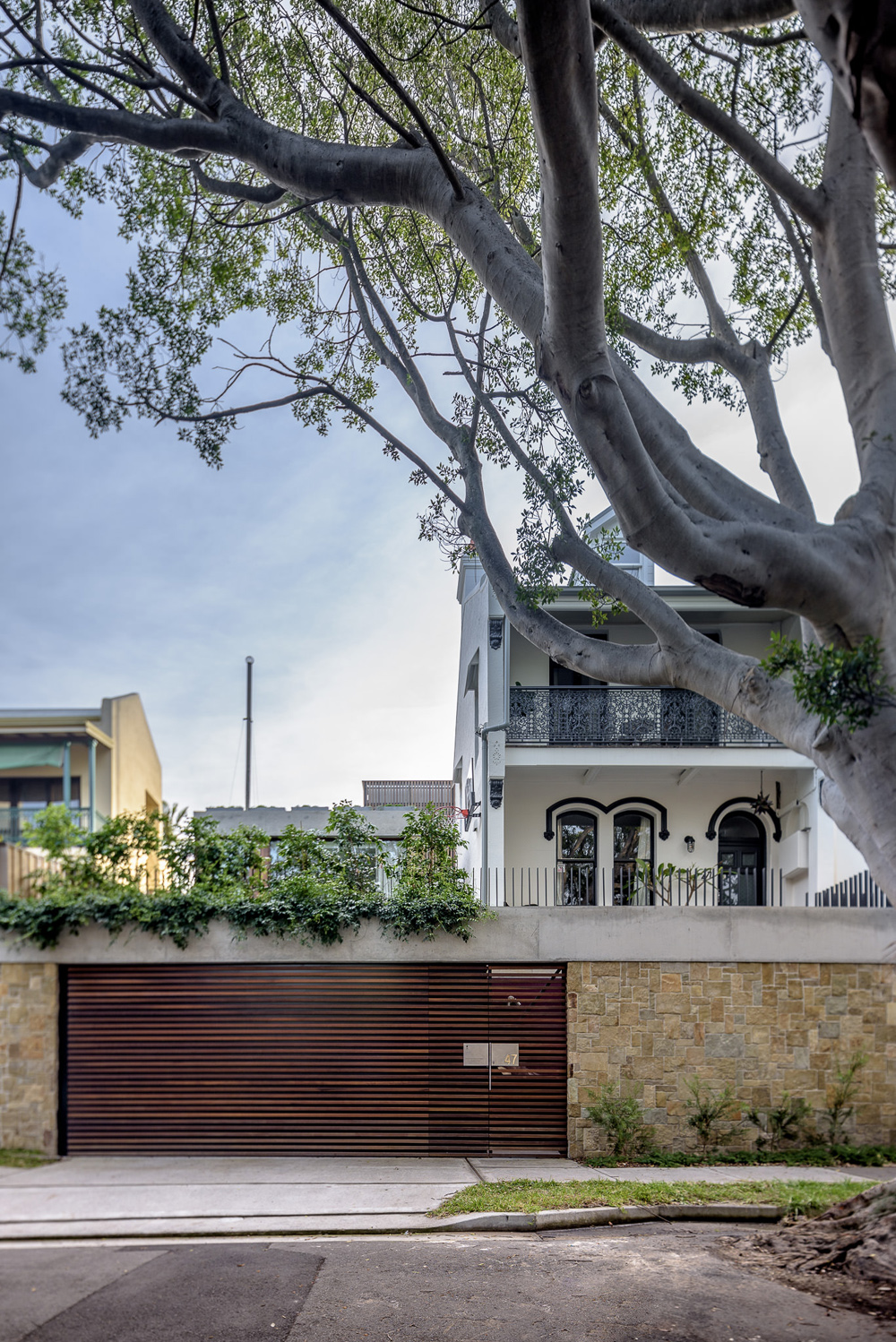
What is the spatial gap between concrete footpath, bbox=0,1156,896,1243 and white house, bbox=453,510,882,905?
7.48 metres

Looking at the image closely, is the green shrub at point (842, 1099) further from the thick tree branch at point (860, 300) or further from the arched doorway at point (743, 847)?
the arched doorway at point (743, 847)

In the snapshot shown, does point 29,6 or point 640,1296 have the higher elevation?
point 29,6

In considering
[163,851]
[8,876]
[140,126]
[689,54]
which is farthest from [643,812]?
[140,126]

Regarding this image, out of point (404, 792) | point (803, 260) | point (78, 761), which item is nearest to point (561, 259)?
point (803, 260)

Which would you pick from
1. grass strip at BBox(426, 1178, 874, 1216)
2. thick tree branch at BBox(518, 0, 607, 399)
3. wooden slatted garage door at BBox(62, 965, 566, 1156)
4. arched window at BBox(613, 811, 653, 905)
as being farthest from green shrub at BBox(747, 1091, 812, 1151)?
thick tree branch at BBox(518, 0, 607, 399)

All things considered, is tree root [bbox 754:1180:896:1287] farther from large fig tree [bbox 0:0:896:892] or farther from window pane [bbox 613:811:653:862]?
window pane [bbox 613:811:653:862]

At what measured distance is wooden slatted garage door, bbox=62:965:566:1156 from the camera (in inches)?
480

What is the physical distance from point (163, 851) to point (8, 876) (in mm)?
1972

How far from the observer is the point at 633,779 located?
20.0 meters

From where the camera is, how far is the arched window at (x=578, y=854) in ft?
64.6

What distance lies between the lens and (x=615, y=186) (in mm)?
10234

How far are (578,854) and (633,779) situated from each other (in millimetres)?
1832

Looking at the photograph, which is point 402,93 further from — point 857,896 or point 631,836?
point 631,836

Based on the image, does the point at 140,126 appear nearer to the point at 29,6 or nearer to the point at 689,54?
the point at 29,6
